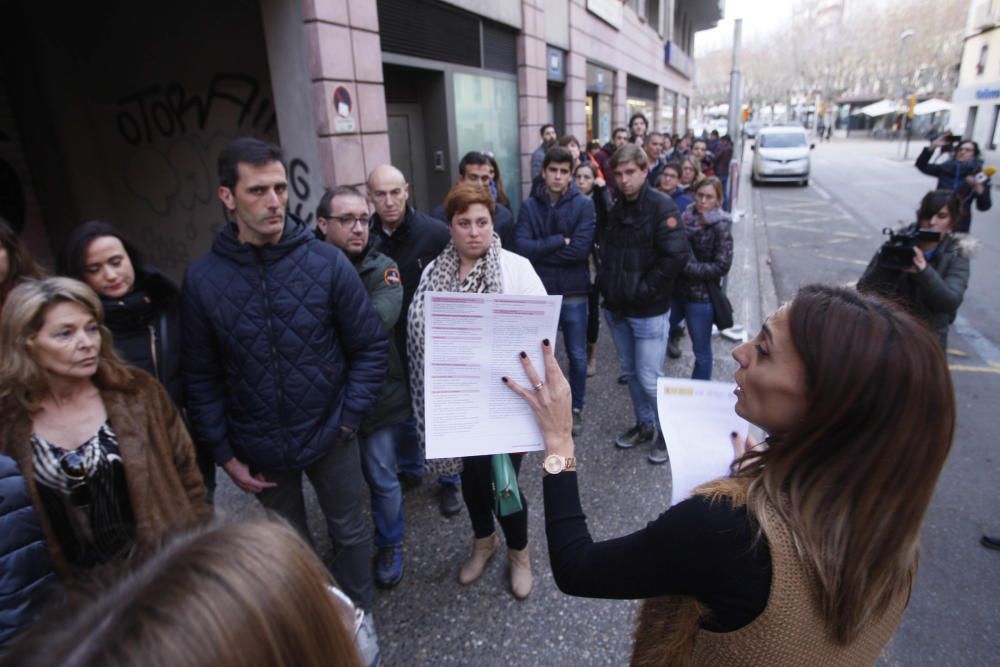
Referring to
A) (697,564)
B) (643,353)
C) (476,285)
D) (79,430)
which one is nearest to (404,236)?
(476,285)

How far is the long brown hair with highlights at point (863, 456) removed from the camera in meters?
0.93

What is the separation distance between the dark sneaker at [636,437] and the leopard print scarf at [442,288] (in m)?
1.65

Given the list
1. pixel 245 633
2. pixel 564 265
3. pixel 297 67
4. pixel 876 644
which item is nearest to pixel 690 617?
pixel 876 644

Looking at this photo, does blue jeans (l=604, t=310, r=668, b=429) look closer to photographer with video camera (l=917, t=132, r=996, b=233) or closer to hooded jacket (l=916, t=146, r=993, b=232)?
photographer with video camera (l=917, t=132, r=996, b=233)

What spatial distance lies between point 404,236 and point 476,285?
35.0 inches

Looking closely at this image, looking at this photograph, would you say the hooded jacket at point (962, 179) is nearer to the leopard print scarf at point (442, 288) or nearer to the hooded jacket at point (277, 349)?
the leopard print scarf at point (442, 288)

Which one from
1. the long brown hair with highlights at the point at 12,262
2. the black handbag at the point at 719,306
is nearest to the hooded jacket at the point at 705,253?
the black handbag at the point at 719,306

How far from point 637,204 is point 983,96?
38.9m

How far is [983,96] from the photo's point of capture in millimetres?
30750

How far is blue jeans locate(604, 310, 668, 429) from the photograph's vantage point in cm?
361

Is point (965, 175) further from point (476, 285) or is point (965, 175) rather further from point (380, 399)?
point (380, 399)

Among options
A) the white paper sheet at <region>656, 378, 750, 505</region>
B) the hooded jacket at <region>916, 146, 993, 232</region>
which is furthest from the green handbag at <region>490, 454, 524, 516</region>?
the hooded jacket at <region>916, 146, 993, 232</region>

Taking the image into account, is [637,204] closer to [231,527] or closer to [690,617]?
[690,617]

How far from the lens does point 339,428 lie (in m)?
2.23
